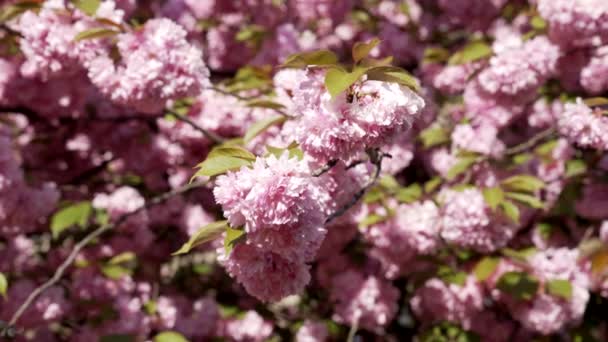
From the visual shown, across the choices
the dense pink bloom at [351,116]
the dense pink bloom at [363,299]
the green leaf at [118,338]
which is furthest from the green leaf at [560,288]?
the green leaf at [118,338]

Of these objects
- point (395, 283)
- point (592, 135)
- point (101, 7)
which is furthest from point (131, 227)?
point (592, 135)

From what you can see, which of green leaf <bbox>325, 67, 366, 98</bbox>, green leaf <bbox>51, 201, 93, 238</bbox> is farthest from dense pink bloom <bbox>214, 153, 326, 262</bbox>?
green leaf <bbox>51, 201, 93, 238</bbox>

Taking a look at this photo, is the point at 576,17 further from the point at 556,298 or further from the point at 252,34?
the point at 252,34

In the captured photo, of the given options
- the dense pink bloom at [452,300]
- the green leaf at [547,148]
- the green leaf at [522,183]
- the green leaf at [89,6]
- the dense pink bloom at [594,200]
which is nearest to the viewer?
the green leaf at [89,6]

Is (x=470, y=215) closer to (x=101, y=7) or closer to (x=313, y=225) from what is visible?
(x=313, y=225)

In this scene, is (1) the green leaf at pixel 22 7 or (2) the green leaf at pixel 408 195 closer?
(1) the green leaf at pixel 22 7

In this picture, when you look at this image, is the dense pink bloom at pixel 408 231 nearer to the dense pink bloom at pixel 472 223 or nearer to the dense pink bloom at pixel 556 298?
the dense pink bloom at pixel 472 223

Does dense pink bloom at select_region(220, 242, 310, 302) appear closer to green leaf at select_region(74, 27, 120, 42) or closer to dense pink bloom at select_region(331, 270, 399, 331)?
green leaf at select_region(74, 27, 120, 42)
